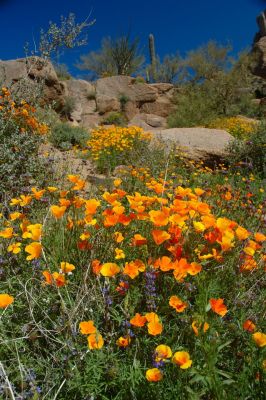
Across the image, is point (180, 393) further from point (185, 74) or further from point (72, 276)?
point (185, 74)

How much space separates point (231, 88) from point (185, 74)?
24.5 feet

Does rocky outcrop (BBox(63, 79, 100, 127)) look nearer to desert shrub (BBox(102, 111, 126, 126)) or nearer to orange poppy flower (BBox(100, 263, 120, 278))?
desert shrub (BBox(102, 111, 126, 126))

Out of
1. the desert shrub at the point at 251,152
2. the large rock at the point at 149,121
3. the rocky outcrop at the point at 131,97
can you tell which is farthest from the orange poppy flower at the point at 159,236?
the rocky outcrop at the point at 131,97

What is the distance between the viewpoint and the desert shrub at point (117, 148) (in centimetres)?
638

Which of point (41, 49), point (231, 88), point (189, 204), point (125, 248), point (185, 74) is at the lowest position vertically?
point (125, 248)

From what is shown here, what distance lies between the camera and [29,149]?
4.65m

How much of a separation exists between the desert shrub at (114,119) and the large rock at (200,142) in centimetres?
898

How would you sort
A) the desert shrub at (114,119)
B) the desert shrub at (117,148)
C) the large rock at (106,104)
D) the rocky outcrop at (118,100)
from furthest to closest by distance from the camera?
the large rock at (106,104), the rocky outcrop at (118,100), the desert shrub at (114,119), the desert shrub at (117,148)

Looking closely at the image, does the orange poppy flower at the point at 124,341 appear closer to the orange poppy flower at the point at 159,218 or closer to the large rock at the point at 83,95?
the orange poppy flower at the point at 159,218

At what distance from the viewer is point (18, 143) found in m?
4.39

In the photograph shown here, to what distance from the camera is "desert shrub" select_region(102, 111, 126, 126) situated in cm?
1716

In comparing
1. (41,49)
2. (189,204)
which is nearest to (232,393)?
(189,204)

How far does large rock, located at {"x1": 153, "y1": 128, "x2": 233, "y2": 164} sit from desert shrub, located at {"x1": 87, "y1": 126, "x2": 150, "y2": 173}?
1.71 ft

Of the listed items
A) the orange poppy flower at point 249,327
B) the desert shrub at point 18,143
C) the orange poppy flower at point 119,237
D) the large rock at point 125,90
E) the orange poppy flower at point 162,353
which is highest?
the large rock at point 125,90
